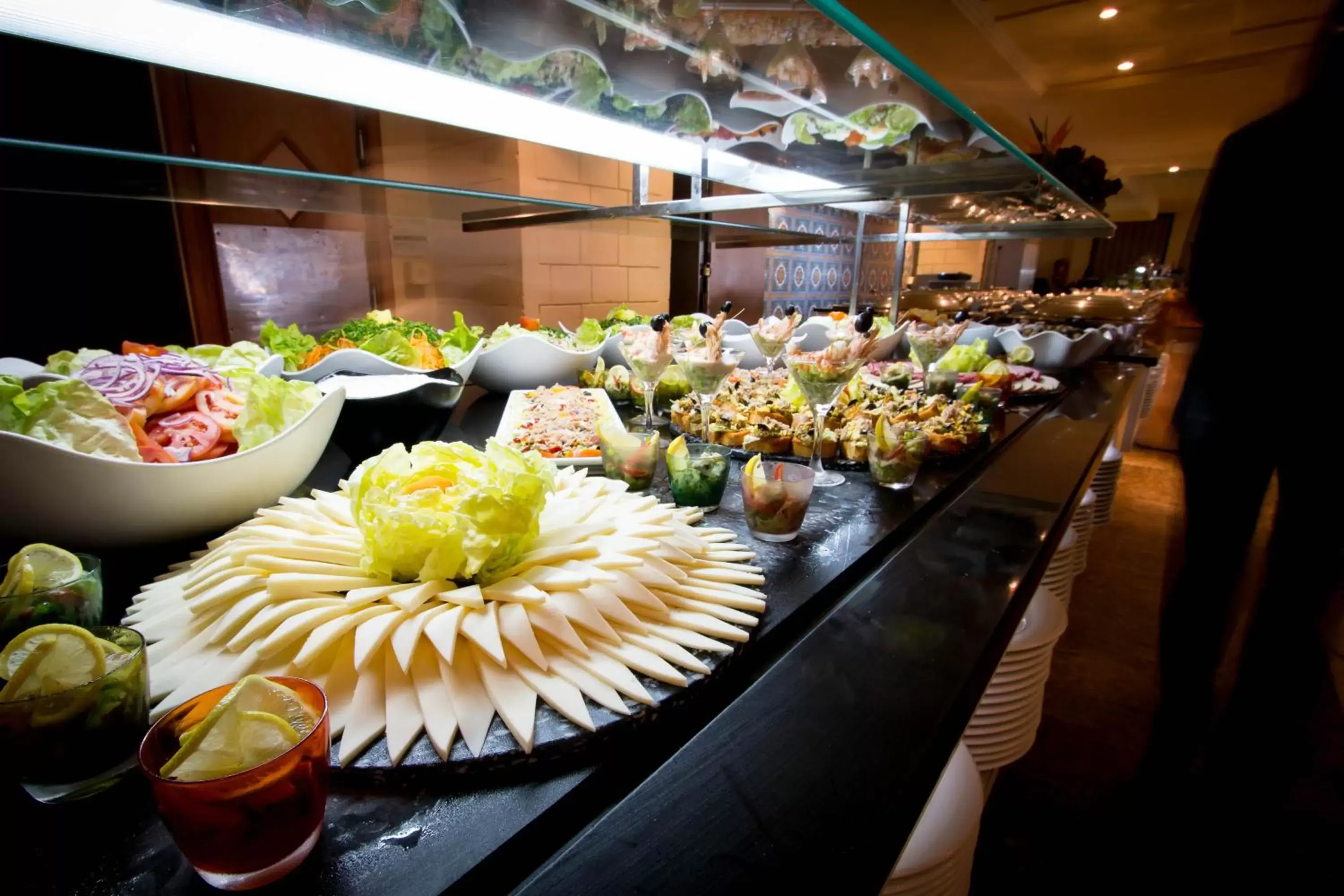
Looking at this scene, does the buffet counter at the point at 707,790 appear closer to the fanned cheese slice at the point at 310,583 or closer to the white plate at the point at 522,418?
the fanned cheese slice at the point at 310,583

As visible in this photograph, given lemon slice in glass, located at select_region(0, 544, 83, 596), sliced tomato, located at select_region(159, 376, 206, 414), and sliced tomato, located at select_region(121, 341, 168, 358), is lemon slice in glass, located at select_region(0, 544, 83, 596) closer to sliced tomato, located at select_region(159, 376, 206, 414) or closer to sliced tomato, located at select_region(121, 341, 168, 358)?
sliced tomato, located at select_region(159, 376, 206, 414)

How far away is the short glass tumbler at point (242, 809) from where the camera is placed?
420mm

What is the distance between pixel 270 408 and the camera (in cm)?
107

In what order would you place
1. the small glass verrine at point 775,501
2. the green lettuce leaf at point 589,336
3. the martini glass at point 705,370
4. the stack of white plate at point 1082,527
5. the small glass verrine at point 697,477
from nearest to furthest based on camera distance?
the small glass verrine at point 775,501, the small glass verrine at point 697,477, the martini glass at point 705,370, the green lettuce leaf at point 589,336, the stack of white plate at point 1082,527

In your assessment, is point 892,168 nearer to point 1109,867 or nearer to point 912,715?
point 912,715

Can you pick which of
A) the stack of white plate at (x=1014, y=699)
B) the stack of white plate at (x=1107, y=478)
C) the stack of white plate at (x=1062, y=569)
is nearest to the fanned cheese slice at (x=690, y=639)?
the stack of white plate at (x=1014, y=699)

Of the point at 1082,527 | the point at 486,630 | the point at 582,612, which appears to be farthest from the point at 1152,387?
the point at 486,630

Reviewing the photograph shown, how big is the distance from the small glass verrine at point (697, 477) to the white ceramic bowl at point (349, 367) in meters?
0.79

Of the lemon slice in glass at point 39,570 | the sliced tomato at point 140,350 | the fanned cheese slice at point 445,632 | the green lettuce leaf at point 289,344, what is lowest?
the fanned cheese slice at point 445,632

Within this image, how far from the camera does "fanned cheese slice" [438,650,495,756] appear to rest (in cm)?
59

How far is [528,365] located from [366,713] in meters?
1.52

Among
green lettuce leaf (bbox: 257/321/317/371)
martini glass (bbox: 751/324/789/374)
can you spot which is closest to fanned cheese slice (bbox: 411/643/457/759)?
green lettuce leaf (bbox: 257/321/317/371)

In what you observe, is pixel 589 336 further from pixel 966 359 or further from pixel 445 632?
pixel 445 632

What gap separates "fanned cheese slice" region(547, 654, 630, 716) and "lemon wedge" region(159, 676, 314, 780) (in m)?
0.25
